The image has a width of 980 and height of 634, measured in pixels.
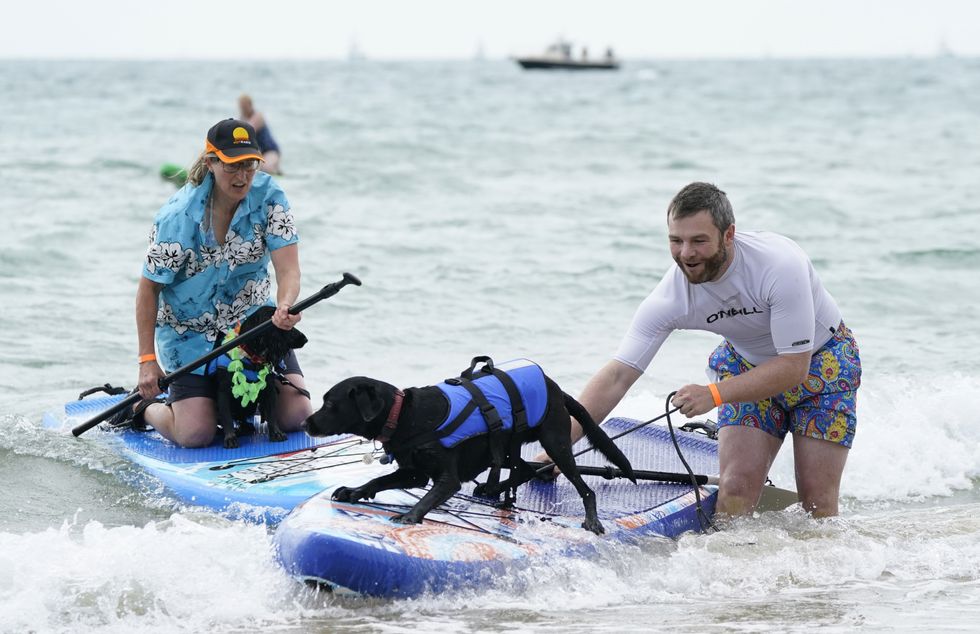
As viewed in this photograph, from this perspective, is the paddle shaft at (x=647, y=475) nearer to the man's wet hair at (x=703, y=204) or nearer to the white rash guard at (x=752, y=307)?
the white rash guard at (x=752, y=307)

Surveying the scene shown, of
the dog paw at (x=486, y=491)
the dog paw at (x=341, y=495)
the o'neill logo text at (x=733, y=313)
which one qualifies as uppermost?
the o'neill logo text at (x=733, y=313)

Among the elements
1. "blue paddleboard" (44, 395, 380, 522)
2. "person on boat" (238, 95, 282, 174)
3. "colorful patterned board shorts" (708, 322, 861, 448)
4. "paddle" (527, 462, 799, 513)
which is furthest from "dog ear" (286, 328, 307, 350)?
"person on boat" (238, 95, 282, 174)

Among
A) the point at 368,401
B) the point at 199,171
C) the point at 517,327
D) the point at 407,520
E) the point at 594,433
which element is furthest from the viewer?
the point at 517,327

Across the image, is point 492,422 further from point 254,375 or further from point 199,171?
point 199,171

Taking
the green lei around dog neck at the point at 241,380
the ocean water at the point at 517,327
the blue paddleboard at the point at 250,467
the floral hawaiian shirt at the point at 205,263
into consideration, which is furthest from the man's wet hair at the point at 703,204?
the green lei around dog neck at the point at 241,380

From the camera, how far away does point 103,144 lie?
77.5 feet

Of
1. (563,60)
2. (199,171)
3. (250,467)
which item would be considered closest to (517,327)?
(250,467)

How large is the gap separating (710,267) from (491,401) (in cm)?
93

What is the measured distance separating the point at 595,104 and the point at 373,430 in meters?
39.3

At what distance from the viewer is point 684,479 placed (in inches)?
205

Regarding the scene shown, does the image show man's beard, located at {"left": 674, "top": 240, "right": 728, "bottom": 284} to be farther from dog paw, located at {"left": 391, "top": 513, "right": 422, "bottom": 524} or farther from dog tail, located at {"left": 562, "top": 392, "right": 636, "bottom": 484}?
dog paw, located at {"left": 391, "top": 513, "right": 422, "bottom": 524}

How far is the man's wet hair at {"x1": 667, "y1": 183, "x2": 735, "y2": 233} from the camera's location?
4.34 metres

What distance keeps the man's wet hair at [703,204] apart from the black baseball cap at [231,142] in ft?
6.32

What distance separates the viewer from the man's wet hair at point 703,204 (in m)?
4.34
